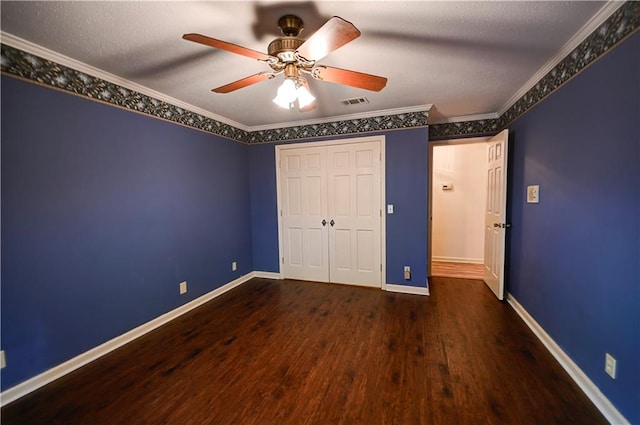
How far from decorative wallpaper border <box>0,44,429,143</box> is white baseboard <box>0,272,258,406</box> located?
2096 millimetres

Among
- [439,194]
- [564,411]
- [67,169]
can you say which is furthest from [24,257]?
[439,194]

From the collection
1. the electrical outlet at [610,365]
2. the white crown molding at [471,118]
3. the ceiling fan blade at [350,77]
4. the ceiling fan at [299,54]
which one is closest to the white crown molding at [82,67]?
the ceiling fan at [299,54]

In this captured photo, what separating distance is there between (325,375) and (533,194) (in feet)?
8.22

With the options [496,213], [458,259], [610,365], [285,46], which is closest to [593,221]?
[610,365]

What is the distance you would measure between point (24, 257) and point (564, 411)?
3.64 meters

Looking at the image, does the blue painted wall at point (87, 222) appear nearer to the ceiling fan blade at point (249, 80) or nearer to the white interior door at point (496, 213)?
the ceiling fan blade at point (249, 80)

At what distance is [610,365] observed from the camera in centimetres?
156

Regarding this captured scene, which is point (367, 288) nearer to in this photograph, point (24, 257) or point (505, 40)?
point (505, 40)

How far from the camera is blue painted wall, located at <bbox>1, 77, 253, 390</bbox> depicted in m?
1.79

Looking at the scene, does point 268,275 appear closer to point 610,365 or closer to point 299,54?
point 299,54

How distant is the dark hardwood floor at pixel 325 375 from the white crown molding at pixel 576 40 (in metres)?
2.35

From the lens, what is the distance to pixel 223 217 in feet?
12.1

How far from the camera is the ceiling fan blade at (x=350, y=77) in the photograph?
1.70 meters

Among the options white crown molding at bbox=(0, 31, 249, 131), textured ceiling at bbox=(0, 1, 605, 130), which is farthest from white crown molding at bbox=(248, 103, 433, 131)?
white crown molding at bbox=(0, 31, 249, 131)
